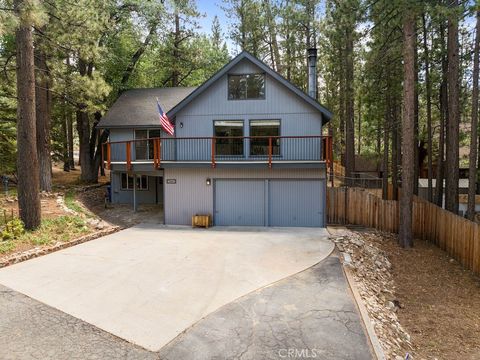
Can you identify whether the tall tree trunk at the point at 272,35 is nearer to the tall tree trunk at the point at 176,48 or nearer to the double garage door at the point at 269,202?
the tall tree trunk at the point at 176,48

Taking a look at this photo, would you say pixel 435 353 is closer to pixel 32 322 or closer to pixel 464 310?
pixel 464 310

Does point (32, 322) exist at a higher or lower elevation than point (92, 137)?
lower

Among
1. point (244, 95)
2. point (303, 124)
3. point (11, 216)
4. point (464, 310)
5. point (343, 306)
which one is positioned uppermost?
point (244, 95)

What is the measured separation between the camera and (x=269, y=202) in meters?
13.9

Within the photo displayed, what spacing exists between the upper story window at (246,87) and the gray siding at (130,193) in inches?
291

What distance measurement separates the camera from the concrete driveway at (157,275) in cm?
609

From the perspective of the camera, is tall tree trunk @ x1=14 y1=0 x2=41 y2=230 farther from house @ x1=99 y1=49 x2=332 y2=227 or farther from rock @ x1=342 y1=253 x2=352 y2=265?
rock @ x1=342 y1=253 x2=352 y2=265

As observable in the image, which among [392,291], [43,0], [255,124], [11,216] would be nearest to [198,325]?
[392,291]

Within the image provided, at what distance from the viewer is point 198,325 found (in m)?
5.79

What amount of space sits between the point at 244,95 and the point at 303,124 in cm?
292

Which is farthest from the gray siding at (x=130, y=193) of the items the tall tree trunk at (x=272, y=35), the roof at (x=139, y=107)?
the tall tree trunk at (x=272, y=35)

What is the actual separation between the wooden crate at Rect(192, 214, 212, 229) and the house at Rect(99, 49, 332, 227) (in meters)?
0.41

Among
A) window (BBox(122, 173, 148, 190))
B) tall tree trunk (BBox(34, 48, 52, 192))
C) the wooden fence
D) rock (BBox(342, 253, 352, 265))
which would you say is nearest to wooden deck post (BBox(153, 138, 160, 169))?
window (BBox(122, 173, 148, 190))

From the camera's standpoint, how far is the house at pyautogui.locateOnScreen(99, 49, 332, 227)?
13680 millimetres
